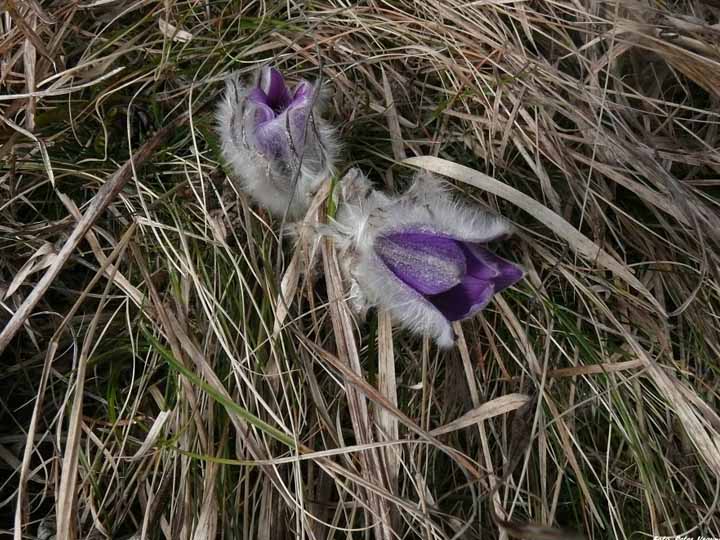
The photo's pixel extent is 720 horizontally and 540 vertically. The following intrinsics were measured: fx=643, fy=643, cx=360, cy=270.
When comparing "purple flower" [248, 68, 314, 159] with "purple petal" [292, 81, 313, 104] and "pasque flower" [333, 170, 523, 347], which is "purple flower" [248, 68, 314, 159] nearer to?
"purple petal" [292, 81, 313, 104]

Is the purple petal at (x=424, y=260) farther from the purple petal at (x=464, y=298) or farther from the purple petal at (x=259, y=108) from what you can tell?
the purple petal at (x=259, y=108)

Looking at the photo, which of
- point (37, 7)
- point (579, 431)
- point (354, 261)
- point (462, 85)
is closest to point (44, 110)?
point (37, 7)

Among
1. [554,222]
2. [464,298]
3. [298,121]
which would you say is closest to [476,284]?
[464,298]

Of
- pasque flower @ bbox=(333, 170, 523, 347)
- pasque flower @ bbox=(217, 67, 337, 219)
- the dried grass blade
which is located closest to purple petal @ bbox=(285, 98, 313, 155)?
pasque flower @ bbox=(217, 67, 337, 219)

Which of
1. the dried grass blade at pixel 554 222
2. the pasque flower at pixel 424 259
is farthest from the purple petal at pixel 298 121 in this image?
the dried grass blade at pixel 554 222

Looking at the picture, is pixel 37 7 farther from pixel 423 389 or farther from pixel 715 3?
pixel 715 3

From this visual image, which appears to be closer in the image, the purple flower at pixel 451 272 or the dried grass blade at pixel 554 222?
the purple flower at pixel 451 272
